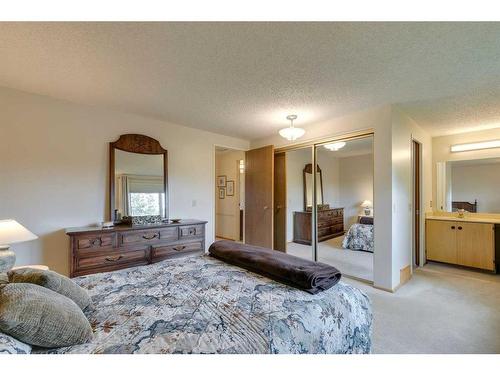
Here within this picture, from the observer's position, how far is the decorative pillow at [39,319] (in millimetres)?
825

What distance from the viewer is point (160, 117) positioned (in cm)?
348

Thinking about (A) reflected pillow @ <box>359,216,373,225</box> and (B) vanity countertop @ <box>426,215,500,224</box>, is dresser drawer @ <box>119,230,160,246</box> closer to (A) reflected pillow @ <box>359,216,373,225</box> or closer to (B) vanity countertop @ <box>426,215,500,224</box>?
(A) reflected pillow @ <box>359,216,373,225</box>

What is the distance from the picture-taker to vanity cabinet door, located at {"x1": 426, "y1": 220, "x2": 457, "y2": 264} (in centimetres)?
383

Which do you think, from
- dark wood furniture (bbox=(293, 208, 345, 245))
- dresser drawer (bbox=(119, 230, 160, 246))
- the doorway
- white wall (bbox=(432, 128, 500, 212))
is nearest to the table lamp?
dark wood furniture (bbox=(293, 208, 345, 245))

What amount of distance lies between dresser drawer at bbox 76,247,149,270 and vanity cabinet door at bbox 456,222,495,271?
4.72 meters

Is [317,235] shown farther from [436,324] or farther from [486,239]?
[486,239]

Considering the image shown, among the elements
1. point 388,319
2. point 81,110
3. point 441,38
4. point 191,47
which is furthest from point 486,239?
point 81,110

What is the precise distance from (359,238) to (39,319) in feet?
13.2

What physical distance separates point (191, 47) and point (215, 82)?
586 millimetres

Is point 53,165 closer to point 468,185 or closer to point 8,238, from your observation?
point 8,238

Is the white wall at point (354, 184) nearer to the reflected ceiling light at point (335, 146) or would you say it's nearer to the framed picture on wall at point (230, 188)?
the reflected ceiling light at point (335, 146)

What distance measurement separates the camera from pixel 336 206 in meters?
3.94

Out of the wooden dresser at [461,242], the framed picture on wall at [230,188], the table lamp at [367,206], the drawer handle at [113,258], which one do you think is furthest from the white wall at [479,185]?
the drawer handle at [113,258]

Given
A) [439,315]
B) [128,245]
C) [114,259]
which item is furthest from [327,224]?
[114,259]
